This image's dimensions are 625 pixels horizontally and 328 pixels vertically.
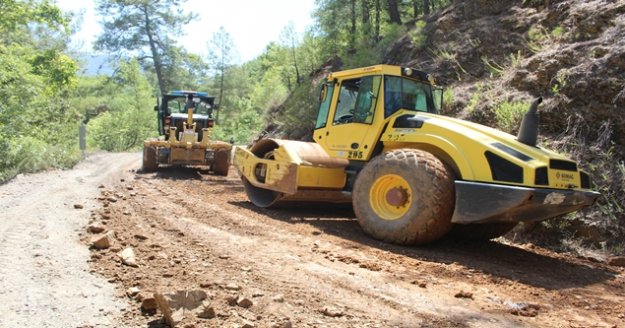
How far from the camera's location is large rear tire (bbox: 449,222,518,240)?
6699 millimetres

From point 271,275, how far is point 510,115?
238 inches

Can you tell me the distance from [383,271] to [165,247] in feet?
7.31

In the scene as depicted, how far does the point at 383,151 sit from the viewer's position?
720cm

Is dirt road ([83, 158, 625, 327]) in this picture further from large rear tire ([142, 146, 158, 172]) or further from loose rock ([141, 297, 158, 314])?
large rear tire ([142, 146, 158, 172])

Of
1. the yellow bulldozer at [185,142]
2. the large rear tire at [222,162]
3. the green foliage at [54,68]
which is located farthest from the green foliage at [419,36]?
the green foliage at [54,68]

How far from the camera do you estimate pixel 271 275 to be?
172 inches

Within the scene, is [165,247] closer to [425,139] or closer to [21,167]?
[425,139]

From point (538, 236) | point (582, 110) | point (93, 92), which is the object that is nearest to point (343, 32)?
point (582, 110)

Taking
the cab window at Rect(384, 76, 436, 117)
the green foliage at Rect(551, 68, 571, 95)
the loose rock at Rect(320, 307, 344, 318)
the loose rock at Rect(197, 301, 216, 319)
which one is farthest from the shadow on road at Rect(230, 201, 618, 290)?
the green foliage at Rect(551, 68, 571, 95)

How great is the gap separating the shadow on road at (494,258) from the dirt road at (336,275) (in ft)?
0.05

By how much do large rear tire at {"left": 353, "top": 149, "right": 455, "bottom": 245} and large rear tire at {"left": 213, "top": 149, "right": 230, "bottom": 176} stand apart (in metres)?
7.28

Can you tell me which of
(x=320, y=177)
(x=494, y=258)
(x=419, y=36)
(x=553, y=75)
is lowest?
(x=494, y=258)

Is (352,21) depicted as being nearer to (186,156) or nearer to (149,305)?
(186,156)

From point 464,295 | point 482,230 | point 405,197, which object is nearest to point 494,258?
point 482,230
